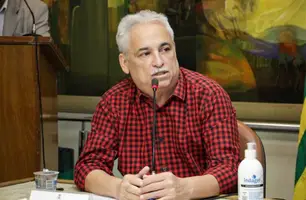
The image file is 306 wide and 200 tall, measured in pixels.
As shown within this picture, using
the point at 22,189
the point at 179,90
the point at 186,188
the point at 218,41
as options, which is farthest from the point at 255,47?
the point at 22,189

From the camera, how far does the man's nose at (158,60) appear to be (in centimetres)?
239

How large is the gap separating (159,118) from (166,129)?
0.06 m

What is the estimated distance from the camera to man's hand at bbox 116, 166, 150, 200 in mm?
1967

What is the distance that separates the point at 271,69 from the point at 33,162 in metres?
1.65

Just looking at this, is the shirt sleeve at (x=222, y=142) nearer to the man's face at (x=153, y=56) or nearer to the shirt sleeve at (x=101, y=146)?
the man's face at (x=153, y=56)

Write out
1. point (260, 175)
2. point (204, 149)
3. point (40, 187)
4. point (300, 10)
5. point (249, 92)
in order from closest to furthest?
point (260, 175) < point (40, 187) < point (204, 149) < point (300, 10) < point (249, 92)

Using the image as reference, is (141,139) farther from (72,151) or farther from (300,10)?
(72,151)

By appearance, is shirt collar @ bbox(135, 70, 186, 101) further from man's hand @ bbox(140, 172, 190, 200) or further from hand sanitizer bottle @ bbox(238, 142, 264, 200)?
hand sanitizer bottle @ bbox(238, 142, 264, 200)

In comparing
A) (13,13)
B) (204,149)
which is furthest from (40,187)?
(13,13)

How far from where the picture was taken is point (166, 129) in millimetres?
2480

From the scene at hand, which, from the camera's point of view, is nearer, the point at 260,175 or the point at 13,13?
the point at 260,175

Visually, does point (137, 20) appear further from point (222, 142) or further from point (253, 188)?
point (253, 188)

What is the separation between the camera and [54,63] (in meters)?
3.23

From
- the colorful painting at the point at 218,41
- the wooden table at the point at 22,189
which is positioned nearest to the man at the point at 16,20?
the colorful painting at the point at 218,41
